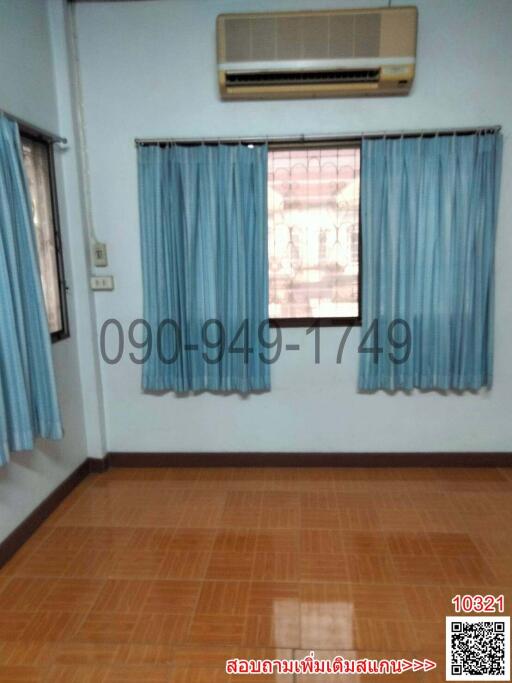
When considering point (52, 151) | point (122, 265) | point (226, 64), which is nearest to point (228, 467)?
point (122, 265)

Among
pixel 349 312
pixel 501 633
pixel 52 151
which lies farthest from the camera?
pixel 349 312

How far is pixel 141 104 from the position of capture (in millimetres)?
3059

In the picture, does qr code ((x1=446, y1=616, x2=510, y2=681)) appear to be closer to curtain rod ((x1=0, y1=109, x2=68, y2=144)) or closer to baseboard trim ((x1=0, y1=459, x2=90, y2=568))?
baseboard trim ((x1=0, y1=459, x2=90, y2=568))

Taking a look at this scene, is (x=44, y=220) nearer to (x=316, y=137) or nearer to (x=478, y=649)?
(x=316, y=137)

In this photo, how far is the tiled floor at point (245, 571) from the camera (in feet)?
5.99

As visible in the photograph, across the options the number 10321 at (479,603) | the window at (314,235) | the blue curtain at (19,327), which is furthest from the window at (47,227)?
the number 10321 at (479,603)

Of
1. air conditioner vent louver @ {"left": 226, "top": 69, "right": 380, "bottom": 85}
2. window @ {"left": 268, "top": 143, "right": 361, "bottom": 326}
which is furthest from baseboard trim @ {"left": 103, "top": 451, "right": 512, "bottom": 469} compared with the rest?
air conditioner vent louver @ {"left": 226, "top": 69, "right": 380, "bottom": 85}

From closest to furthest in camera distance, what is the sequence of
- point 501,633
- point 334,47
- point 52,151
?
point 501,633
point 334,47
point 52,151

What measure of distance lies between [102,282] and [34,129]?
0.99 meters

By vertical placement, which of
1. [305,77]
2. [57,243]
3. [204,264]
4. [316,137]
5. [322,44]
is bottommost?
[204,264]

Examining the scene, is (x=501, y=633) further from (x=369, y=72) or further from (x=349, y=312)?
(x=369, y=72)

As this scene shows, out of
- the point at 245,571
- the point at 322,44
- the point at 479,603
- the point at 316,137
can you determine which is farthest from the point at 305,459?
the point at 322,44

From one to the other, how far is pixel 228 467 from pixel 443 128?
2.69 meters

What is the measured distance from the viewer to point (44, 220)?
2.90m
